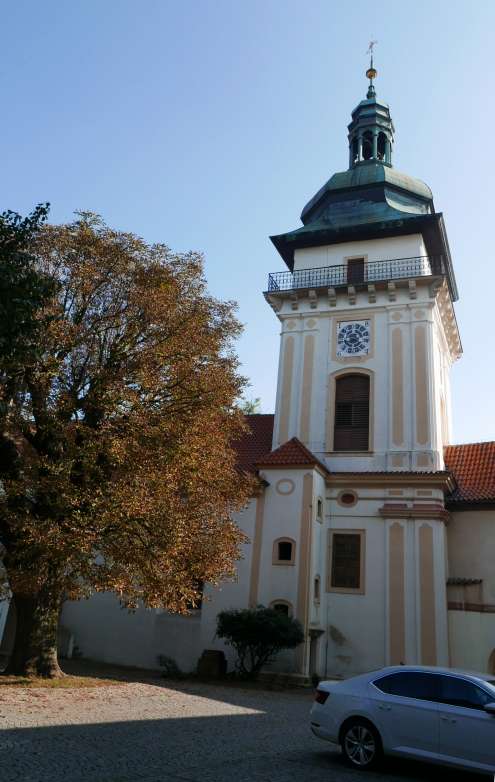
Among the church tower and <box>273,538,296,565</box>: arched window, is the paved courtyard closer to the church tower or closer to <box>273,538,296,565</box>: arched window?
<box>273,538,296,565</box>: arched window

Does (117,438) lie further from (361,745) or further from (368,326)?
(368,326)

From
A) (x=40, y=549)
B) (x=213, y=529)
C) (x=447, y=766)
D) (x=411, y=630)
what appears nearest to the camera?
(x=447, y=766)

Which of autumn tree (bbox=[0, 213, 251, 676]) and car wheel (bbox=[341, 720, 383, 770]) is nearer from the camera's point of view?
car wheel (bbox=[341, 720, 383, 770])

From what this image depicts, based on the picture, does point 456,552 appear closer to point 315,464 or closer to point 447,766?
point 315,464

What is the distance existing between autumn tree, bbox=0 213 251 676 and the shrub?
3.21 m

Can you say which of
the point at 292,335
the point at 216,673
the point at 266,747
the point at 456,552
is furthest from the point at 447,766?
the point at 292,335

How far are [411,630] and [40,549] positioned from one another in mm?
12144

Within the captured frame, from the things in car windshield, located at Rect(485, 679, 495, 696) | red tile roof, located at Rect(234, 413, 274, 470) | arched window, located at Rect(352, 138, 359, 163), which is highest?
arched window, located at Rect(352, 138, 359, 163)

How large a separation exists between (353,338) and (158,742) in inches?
698

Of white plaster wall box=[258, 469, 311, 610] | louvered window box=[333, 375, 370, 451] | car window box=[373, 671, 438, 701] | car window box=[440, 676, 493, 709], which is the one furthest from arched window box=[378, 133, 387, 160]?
car window box=[440, 676, 493, 709]

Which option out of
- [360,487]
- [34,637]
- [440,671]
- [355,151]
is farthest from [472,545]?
[355,151]

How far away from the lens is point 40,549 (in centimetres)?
1188

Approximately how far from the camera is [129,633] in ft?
68.9

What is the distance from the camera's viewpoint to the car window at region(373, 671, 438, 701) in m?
7.61
